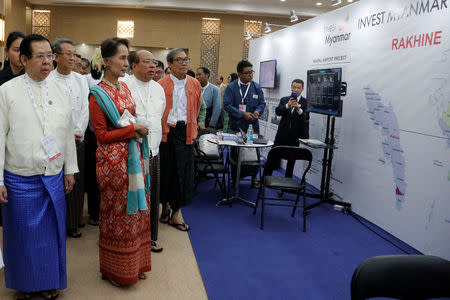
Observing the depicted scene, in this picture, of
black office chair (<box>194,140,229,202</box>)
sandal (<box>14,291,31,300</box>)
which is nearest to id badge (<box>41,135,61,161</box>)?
sandal (<box>14,291,31,300</box>)

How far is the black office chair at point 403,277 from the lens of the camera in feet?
4.41

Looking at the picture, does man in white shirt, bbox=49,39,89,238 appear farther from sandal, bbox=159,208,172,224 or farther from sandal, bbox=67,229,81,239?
sandal, bbox=159,208,172,224

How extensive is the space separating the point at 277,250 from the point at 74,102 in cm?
224

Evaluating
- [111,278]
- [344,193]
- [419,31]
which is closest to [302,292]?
[111,278]

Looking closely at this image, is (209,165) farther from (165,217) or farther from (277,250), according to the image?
(277,250)

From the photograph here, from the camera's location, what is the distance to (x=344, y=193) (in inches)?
194

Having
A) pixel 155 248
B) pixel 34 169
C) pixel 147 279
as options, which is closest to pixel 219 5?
pixel 155 248

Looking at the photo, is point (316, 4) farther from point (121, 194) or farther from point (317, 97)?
point (121, 194)

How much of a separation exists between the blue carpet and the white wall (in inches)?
14.2

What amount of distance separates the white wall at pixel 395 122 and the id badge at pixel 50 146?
3158mm

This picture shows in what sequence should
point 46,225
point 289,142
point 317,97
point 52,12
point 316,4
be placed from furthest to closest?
1. point 52,12
2. point 316,4
3. point 289,142
4. point 317,97
5. point 46,225

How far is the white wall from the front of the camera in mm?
3402

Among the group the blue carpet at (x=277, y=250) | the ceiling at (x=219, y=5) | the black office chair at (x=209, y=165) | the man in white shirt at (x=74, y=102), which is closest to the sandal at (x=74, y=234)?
the man in white shirt at (x=74, y=102)

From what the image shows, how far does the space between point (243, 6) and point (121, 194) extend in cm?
1078
